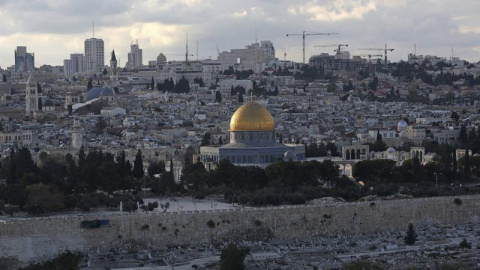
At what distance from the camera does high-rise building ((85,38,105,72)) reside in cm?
16625

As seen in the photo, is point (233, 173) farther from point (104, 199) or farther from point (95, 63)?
point (95, 63)

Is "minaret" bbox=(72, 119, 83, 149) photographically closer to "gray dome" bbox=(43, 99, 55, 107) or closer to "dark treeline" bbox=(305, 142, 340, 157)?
"dark treeline" bbox=(305, 142, 340, 157)

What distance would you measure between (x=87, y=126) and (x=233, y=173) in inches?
1388

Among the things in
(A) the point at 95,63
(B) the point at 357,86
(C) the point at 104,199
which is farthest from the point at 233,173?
(A) the point at 95,63

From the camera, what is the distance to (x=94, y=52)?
167375 mm

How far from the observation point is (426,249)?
138 feet

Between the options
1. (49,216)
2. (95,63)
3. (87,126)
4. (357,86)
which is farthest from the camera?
(95,63)

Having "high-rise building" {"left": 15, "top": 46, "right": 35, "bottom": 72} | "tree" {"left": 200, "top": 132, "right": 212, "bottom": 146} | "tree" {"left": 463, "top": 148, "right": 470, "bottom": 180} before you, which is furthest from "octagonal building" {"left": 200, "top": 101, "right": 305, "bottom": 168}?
"high-rise building" {"left": 15, "top": 46, "right": 35, "bottom": 72}

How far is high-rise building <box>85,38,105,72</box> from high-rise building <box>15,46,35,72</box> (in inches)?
322

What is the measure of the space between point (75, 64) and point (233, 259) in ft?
440

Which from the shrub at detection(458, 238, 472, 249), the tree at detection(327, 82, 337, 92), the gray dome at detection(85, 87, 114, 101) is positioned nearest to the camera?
the shrub at detection(458, 238, 472, 249)

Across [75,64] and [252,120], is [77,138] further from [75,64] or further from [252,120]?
[75,64]

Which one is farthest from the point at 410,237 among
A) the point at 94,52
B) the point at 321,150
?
the point at 94,52

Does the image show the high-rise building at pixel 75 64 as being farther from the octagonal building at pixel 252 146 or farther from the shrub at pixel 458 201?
the shrub at pixel 458 201
